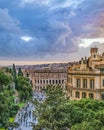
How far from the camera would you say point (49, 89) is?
37.8 metres

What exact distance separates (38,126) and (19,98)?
2298 inches

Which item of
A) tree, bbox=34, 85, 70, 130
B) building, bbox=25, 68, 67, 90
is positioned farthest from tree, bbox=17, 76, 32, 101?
tree, bbox=34, 85, 70, 130

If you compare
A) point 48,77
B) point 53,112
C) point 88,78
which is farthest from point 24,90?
point 53,112

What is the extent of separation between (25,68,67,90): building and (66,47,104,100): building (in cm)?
7917

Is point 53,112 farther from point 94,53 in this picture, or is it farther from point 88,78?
point 94,53

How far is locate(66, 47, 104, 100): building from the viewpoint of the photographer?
6116 cm

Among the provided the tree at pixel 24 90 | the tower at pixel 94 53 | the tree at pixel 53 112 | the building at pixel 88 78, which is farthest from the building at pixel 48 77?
the tree at pixel 53 112

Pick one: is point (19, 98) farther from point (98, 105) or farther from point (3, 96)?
point (98, 105)

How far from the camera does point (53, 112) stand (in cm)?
3628

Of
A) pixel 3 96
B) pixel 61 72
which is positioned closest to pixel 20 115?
pixel 3 96

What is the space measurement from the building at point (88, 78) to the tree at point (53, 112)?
79.0 ft

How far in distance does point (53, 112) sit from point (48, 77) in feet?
387

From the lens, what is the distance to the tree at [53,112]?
117ft

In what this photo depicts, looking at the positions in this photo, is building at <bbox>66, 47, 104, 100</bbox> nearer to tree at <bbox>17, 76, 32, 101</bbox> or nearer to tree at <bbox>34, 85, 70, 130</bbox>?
tree at <bbox>34, 85, 70, 130</bbox>
